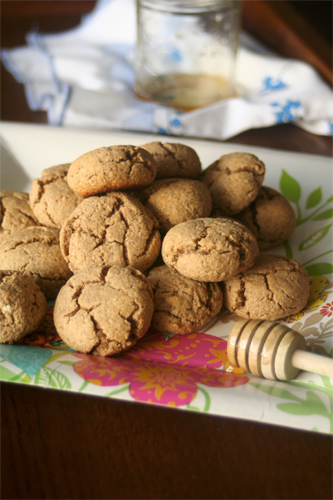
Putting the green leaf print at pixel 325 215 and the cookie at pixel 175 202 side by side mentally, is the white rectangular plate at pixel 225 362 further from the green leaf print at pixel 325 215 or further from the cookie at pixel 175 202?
the cookie at pixel 175 202

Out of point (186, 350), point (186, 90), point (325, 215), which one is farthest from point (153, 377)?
point (186, 90)

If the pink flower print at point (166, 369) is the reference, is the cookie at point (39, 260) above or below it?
above

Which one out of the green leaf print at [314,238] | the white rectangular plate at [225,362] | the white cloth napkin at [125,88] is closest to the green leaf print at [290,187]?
the white rectangular plate at [225,362]

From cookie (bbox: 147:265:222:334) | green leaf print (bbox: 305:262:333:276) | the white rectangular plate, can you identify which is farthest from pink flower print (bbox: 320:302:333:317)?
cookie (bbox: 147:265:222:334)

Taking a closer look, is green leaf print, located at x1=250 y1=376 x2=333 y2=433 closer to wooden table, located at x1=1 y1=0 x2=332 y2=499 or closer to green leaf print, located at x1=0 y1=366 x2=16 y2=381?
wooden table, located at x1=1 y1=0 x2=332 y2=499

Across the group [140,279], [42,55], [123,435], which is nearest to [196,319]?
[140,279]

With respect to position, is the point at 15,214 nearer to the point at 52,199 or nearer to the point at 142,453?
the point at 52,199

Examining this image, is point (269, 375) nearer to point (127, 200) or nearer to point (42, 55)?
point (127, 200)
